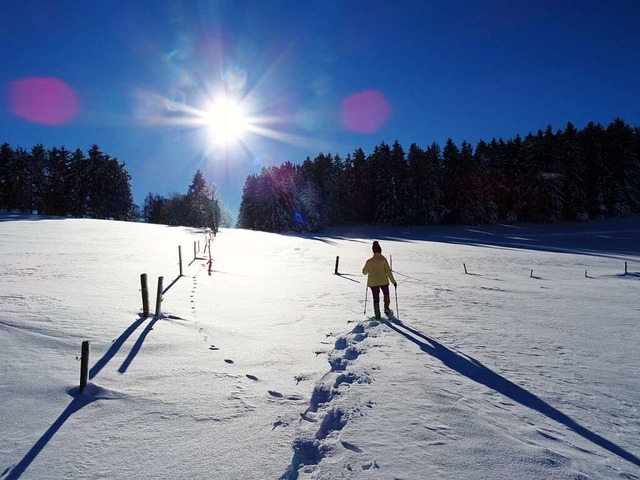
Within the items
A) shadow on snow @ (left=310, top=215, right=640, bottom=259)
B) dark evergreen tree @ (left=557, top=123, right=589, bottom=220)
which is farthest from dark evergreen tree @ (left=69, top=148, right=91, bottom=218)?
dark evergreen tree @ (left=557, top=123, right=589, bottom=220)

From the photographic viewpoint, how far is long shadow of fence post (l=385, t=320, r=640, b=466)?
399 centimetres

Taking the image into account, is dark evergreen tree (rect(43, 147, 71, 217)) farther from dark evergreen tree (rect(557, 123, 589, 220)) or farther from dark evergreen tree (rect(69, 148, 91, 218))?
dark evergreen tree (rect(557, 123, 589, 220))

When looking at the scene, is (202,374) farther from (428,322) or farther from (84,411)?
(428,322)

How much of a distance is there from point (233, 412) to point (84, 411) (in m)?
1.84

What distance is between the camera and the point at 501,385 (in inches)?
217

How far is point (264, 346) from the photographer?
747 centimetres

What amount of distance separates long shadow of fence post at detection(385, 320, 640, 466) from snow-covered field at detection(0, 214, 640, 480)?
0.10ft

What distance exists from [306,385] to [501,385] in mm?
3075

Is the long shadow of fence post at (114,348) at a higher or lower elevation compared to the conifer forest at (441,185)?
lower

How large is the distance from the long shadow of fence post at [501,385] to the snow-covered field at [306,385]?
0.10ft

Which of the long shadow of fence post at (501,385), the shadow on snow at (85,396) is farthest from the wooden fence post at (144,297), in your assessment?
the long shadow of fence post at (501,385)

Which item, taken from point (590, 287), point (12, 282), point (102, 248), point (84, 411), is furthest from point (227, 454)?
point (102, 248)

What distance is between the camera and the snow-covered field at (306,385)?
3.64 meters

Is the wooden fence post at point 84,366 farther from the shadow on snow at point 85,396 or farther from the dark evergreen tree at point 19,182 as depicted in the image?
the dark evergreen tree at point 19,182
